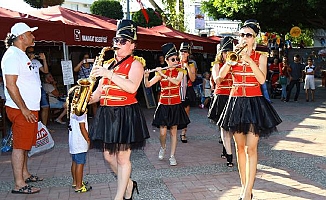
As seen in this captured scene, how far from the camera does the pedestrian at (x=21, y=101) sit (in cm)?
479

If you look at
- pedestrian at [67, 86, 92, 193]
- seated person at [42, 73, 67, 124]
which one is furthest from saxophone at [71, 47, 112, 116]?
seated person at [42, 73, 67, 124]

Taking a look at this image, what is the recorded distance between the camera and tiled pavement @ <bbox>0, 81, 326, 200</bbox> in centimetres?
482

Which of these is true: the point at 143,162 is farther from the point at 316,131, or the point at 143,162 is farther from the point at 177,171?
the point at 316,131

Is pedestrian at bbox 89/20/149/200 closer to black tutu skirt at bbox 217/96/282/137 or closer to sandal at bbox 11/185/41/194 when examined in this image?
black tutu skirt at bbox 217/96/282/137

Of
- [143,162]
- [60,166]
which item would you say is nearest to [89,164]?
[60,166]

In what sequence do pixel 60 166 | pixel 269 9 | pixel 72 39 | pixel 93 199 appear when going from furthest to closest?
1. pixel 269 9
2. pixel 72 39
3. pixel 60 166
4. pixel 93 199

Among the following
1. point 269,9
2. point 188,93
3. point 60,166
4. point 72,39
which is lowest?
point 60,166

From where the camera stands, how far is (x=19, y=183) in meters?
4.93

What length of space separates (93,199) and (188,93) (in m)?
4.10

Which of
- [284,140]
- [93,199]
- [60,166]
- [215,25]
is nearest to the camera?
[93,199]

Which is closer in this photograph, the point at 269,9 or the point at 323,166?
the point at 323,166

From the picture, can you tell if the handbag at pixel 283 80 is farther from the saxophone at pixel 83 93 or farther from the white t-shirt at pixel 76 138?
the saxophone at pixel 83 93

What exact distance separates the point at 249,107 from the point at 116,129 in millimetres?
1512

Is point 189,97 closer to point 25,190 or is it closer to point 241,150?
point 241,150
